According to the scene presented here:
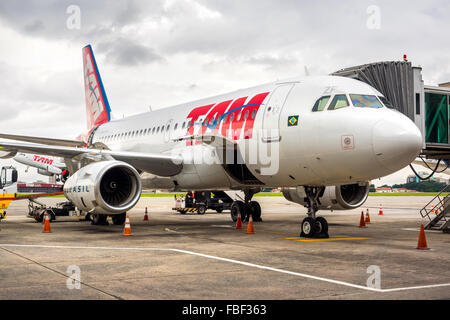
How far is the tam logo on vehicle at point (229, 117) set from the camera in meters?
12.5

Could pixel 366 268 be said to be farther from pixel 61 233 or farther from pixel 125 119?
pixel 125 119

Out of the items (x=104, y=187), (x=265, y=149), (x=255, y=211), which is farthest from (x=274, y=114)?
(x=255, y=211)

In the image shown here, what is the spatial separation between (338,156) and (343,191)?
4.79 metres

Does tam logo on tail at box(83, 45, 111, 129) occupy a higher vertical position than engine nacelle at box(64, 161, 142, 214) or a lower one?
higher

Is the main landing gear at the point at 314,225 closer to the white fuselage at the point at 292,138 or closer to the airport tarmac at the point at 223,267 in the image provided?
the airport tarmac at the point at 223,267

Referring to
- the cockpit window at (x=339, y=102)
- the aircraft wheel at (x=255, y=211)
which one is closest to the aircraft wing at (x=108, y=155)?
the aircraft wheel at (x=255, y=211)

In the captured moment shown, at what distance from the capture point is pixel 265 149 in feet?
38.9

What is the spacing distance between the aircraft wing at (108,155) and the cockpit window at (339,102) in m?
5.53

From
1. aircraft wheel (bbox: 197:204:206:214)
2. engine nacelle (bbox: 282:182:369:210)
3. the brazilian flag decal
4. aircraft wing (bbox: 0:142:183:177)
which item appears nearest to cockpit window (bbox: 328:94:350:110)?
the brazilian flag decal

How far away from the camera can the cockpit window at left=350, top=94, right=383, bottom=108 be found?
34.4ft

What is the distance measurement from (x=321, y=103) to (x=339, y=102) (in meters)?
0.44

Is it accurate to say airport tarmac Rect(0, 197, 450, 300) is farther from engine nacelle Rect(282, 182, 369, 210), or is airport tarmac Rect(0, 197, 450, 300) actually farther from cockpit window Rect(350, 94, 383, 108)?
cockpit window Rect(350, 94, 383, 108)

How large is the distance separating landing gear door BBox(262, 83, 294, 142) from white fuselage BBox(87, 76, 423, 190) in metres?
0.02

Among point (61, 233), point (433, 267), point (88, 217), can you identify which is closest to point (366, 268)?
point (433, 267)
